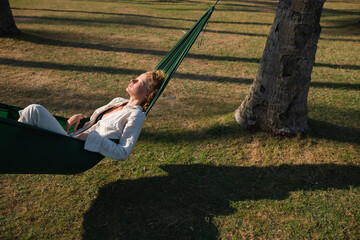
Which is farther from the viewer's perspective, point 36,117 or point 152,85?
point 152,85

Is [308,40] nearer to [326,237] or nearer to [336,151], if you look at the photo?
[336,151]

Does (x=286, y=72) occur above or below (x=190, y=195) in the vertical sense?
above

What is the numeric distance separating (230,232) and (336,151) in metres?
1.56

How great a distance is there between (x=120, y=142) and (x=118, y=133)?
0.30 ft

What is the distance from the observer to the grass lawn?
2.40 m

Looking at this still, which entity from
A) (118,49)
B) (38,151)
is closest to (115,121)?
(38,151)

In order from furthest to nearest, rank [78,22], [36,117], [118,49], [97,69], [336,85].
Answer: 1. [78,22]
2. [118,49]
3. [97,69]
4. [336,85]
5. [36,117]

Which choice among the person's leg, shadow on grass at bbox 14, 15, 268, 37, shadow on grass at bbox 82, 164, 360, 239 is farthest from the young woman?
shadow on grass at bbox 14, 15, 268, 37

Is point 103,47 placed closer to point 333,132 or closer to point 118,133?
point 118,133

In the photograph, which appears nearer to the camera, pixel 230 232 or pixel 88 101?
pixel 230 232

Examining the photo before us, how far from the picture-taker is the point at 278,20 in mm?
2965

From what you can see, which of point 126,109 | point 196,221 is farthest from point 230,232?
point 126,109

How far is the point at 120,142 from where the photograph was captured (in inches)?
94.0

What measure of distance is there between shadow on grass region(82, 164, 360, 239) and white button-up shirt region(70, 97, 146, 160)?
54 centimetres
